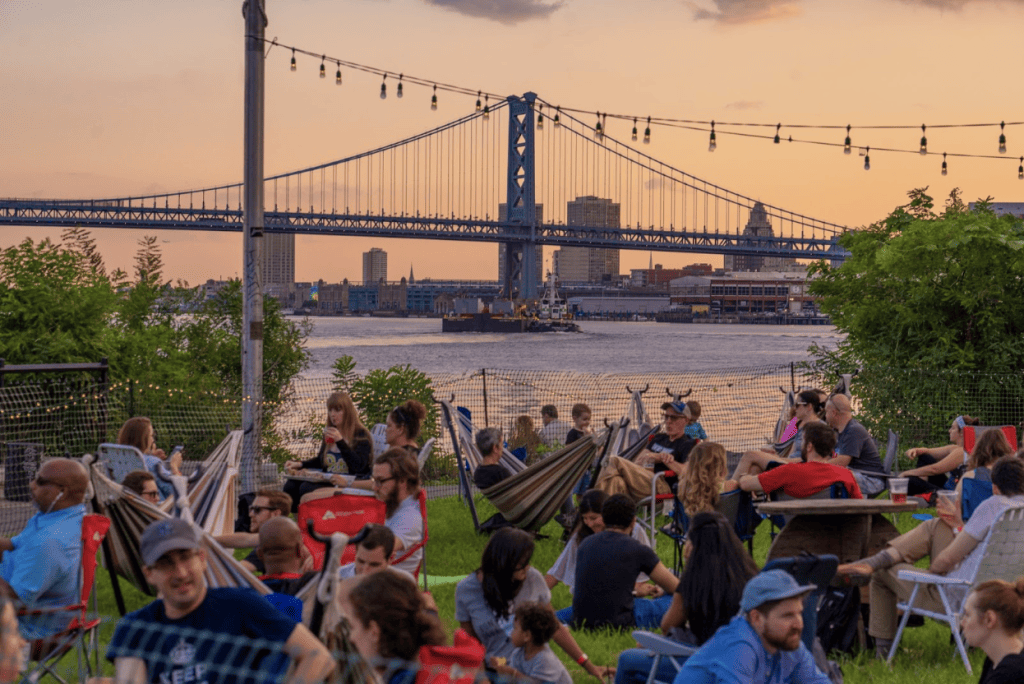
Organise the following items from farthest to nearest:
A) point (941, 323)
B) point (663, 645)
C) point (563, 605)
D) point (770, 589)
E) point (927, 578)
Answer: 1. point (941, 323)
2. point (563, 605)
3. point (927, 578)
4. point (663, 645)
5. point (770, 589)

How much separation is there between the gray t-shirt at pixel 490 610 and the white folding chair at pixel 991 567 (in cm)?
142

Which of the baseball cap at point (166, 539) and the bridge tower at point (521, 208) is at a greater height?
the bridge tower at point (521, 208)

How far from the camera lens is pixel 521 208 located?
62812mm

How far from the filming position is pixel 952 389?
1005 centimetres

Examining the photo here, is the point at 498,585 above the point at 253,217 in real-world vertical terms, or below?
below

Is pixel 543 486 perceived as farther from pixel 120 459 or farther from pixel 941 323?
pixel 941 323

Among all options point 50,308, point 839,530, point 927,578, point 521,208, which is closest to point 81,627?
point 839,530

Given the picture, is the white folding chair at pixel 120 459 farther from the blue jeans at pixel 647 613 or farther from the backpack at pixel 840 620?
the backpack at pixel 840 620

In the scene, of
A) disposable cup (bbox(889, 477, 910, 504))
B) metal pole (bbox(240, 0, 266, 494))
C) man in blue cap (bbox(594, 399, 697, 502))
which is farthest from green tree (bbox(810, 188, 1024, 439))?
metal pole (bbox(240, 0, 266, 494))

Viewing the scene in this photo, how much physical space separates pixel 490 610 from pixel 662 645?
791mm

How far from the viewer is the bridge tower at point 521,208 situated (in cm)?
5925

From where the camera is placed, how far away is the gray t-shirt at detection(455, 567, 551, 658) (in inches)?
143

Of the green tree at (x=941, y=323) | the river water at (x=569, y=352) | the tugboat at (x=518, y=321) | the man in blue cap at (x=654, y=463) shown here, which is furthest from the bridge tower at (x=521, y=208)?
the man in blue cap at (x=654, y=463)

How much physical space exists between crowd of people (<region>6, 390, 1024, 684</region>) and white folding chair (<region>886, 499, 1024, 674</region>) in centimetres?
5
